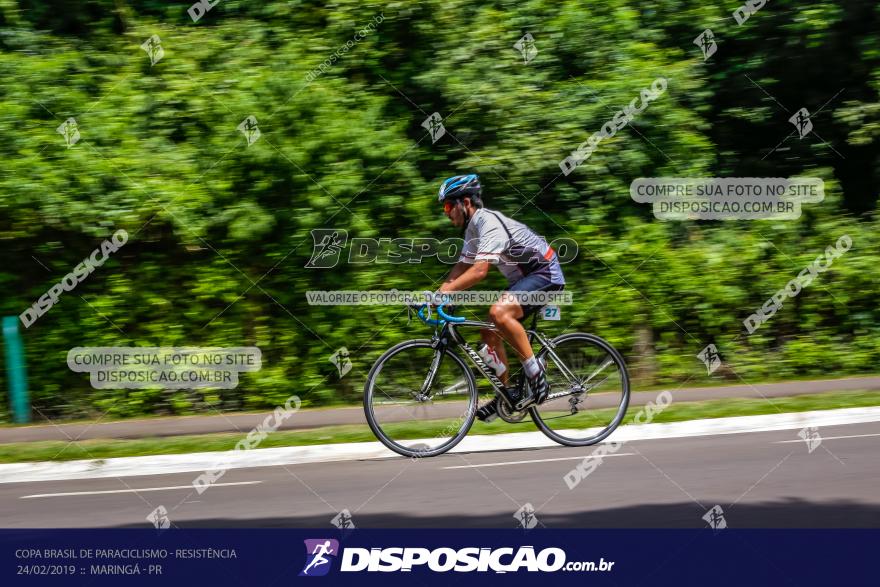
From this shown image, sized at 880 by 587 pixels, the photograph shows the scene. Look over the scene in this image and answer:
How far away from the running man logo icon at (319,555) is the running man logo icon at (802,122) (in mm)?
9233

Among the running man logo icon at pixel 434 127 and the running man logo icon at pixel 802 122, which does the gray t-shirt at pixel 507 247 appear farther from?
the running man logo icon at pixel 802 122

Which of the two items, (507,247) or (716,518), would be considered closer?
(716,518)

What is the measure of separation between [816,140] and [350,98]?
5.85 metres

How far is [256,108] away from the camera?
10.3m

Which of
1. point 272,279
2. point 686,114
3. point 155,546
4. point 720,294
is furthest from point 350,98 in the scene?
point 155,546

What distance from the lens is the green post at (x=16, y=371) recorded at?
10.2 meters

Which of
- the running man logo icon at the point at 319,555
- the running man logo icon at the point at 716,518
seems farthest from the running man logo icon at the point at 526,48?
the running man logo icon at the point at 319,555

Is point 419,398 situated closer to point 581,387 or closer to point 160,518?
point 581,387

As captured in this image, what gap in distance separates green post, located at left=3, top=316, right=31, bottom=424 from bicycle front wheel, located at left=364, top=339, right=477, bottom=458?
4.33m

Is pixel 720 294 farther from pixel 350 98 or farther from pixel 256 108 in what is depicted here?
pixel 256 108

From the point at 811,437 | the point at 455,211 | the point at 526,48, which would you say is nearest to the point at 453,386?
the point at 455,211

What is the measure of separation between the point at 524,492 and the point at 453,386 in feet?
4.60

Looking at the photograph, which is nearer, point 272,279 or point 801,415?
point 801,415

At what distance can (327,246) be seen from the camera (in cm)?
1073
